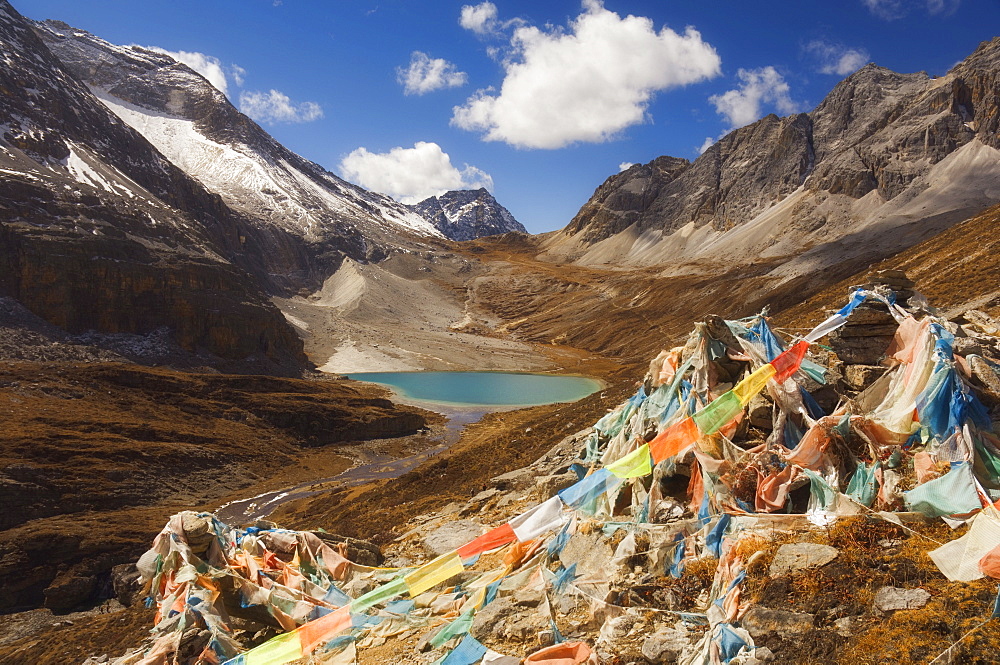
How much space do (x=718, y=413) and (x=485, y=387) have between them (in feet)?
156

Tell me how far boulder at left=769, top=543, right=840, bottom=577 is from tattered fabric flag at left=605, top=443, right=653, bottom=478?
6.69 ft

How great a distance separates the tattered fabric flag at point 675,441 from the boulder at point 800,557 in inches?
87.2

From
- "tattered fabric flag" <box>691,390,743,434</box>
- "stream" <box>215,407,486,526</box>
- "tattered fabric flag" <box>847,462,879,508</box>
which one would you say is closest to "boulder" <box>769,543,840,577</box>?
"tattered fabric flag" <box>847,462,879,508</box>

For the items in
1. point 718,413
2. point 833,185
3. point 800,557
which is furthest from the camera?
point 833,185

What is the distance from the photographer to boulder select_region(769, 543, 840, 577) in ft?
16.4

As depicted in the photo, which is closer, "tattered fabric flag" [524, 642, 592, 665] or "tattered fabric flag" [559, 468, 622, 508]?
"tattered fabric flag" [524, 642, 592, 665]

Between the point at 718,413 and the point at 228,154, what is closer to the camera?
the point at 718,413

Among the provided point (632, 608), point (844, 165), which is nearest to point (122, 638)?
point (632, 608)

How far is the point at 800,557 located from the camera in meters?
5.10

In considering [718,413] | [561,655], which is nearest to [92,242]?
[718,413]

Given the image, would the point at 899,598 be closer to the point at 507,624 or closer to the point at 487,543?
the point at 507,624

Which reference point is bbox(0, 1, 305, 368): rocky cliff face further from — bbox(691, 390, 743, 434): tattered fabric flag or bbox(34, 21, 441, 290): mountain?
bbox(691, 390, 743, 434): tattered fabric flag

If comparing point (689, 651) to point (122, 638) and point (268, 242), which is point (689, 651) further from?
point (268, 242)

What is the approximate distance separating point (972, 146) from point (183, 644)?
312 ft
